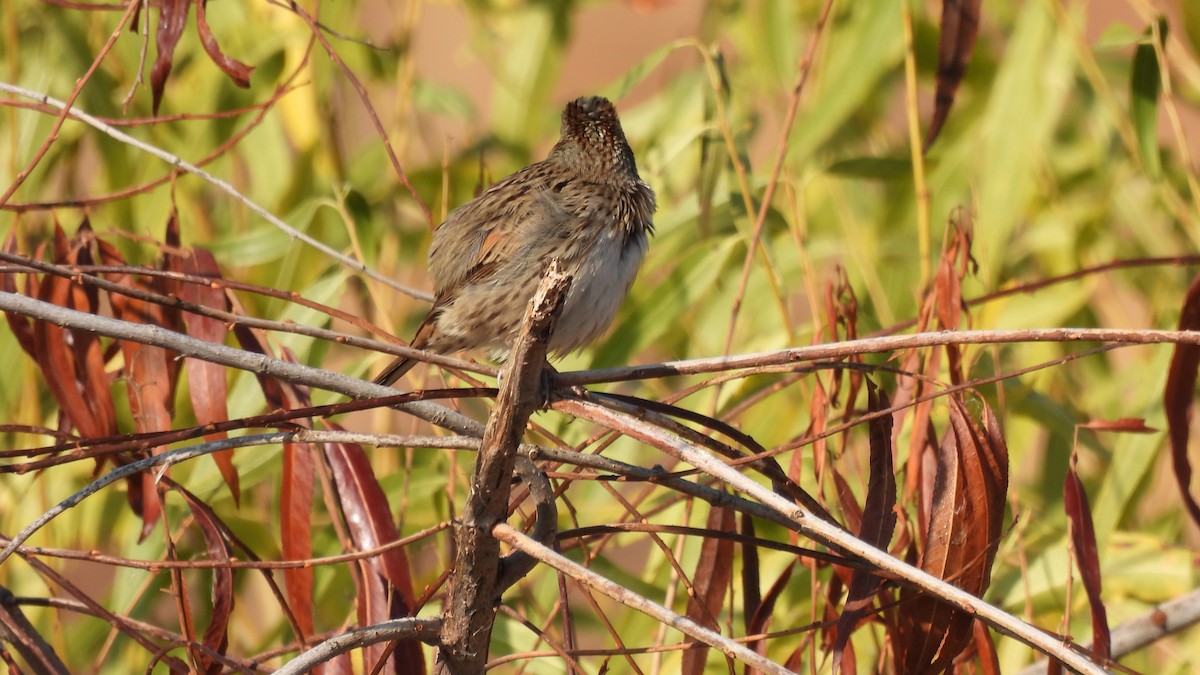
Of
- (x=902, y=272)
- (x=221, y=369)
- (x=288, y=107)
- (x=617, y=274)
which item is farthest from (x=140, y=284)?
(x=902, y=272)

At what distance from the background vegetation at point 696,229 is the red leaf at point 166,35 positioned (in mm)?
176

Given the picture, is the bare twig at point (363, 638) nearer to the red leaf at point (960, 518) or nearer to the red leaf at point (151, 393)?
the red leaf at point (960, 518)

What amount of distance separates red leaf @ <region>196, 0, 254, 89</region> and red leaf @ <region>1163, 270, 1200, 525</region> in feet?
5.92

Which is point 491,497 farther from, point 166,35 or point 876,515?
point 166,35

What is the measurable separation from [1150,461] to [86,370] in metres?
2.44

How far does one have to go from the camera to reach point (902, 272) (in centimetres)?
387

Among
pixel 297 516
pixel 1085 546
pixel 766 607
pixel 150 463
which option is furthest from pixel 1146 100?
pixel 150 463

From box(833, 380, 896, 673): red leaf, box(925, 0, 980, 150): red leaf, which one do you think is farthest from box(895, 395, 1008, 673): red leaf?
box(925, 0, 980, 150): red leaf

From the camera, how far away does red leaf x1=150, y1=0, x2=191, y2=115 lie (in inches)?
91.1

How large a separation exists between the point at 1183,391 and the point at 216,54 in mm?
1920

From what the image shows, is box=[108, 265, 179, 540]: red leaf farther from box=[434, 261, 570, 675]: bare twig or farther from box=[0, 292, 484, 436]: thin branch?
box=[434, 261, 570, 675]: bare twig

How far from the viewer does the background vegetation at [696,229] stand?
3.02 metres

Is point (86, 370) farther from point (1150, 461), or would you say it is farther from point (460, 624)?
point (1150, 461)

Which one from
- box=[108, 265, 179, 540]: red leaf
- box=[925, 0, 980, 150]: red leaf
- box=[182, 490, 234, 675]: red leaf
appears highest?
box=[925, 0, 980, 150]: red leaf
